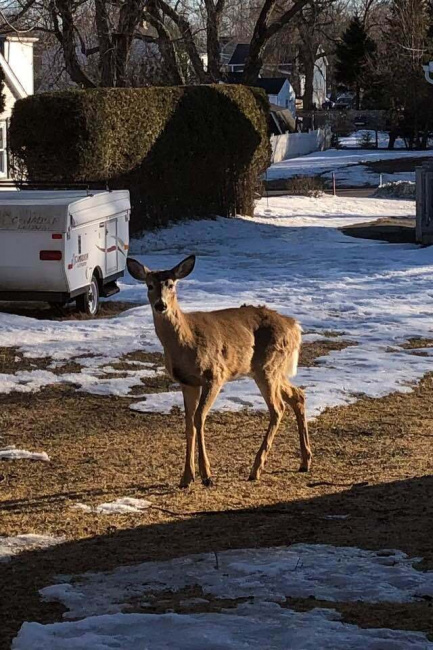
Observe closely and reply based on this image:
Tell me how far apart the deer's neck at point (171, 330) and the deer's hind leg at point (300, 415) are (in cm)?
98

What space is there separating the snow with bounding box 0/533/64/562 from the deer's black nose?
1.78 meters

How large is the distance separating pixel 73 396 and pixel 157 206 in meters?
15.7

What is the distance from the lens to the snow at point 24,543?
621 centimetres

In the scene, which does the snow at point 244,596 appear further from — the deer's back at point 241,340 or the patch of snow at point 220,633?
the deer's back at point 241,340

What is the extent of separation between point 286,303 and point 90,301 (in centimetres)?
296

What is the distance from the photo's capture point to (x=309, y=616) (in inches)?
186

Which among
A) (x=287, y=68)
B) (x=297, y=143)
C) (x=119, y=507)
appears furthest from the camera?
(x=287, y=68)

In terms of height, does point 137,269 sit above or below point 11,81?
below

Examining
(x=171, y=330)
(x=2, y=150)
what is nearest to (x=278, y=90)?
(x=2, y=150)

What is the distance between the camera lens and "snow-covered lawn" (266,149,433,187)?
150 ft

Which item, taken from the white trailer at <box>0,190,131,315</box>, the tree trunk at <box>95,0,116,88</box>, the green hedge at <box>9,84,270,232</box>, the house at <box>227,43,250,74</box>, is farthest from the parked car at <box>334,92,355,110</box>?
the white trailer at <box>0,190,131,315</box>

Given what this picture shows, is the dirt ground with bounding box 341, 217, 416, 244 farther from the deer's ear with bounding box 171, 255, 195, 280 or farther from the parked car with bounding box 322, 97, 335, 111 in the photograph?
the parked car with bounding box 322, 97, 335, 111

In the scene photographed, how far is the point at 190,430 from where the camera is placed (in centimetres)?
784

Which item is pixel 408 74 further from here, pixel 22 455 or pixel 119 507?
pixel 119 507
